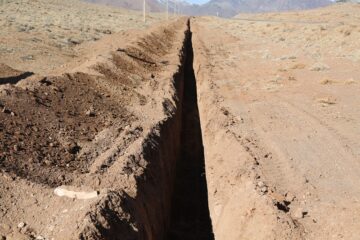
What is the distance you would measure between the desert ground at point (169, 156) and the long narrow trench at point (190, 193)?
0.11ft

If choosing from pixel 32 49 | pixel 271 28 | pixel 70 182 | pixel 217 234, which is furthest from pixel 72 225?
pixel 271 28

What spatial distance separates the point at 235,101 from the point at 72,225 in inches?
371

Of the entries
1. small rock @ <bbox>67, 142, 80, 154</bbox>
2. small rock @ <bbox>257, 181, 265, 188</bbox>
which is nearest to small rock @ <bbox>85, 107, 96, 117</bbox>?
small rock @ <bbox>67, 142, 80, 154</bbox>

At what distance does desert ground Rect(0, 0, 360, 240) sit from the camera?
5945 mm

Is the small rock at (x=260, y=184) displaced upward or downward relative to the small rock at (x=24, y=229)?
downward

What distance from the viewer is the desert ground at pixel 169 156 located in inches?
234

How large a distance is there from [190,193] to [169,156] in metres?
1.01

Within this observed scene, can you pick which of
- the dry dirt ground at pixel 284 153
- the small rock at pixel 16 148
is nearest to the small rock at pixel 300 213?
the dry dirt ground at pixel 284 153

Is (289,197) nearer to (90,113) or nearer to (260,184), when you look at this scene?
(260,184)

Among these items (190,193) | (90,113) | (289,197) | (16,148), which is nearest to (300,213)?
(289,197)

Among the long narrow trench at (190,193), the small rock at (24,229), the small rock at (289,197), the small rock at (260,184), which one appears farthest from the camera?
the long narrow trench at (190,193)

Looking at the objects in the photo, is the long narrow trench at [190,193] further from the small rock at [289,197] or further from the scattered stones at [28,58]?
the scattered stones at [28,58]

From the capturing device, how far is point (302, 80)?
55.3ft

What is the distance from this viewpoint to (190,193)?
1062 centimetres
